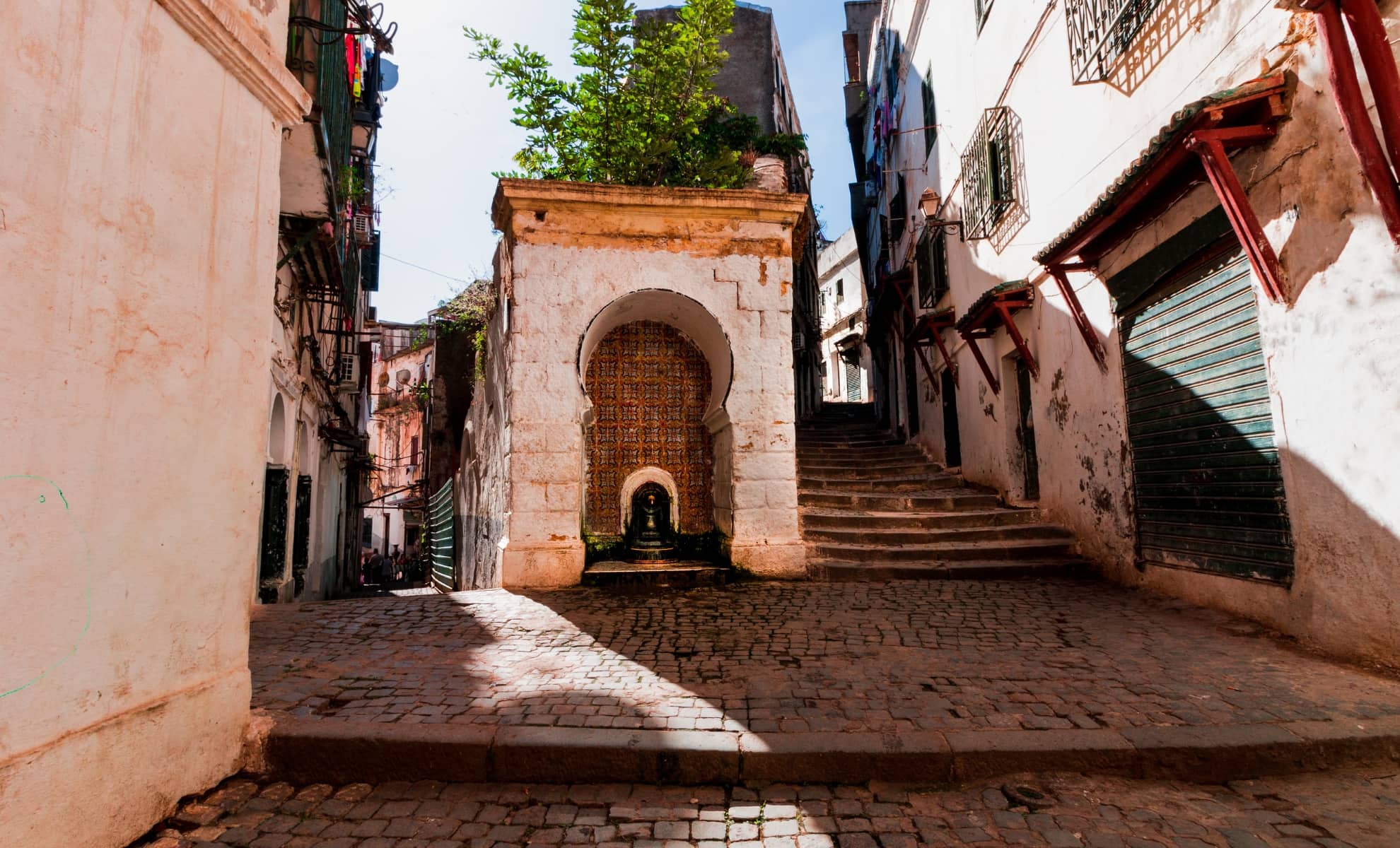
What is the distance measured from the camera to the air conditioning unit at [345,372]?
14484mm

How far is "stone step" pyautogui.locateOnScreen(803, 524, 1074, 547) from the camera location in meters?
8.36

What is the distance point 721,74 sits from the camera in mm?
24703

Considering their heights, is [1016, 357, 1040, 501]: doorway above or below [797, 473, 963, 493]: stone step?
above

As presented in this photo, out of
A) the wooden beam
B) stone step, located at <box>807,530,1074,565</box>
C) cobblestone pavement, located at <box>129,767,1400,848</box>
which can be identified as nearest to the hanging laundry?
the wooden beam

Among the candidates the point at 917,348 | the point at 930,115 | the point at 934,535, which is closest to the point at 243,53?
the point at 934,535

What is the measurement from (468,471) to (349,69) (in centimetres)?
814

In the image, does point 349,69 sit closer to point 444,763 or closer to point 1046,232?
point 1046,232

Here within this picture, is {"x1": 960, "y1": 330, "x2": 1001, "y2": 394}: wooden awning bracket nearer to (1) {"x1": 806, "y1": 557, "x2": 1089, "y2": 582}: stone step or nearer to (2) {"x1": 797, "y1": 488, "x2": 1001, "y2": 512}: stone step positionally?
(2) {"x1": 797, "y1": 488, "x2": 1001, "y2": 512}: stone step

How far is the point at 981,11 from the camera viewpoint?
36.3 ft

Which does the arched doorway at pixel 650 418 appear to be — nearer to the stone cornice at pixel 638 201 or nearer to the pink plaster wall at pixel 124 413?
the stone cornice at pixel 638 201

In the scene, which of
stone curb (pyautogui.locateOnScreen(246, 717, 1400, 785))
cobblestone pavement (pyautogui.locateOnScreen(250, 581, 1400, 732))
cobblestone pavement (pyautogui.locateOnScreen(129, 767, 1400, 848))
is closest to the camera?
cobblestone pavement (pyautogui.locateOnScreen(129, 767, 1400, 848))

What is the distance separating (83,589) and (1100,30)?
901cm

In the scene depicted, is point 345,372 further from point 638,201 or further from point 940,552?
point 940,552

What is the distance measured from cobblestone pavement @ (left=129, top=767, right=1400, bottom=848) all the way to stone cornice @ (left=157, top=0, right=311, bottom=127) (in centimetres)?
321
